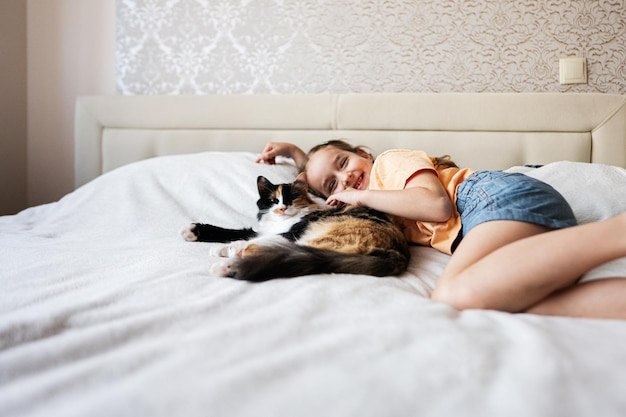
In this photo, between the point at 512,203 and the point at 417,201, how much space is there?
0.24 meters

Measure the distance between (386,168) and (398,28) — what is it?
109 centimetres

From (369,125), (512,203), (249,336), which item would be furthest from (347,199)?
(369,125)

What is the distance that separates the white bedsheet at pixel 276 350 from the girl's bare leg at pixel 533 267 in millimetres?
59

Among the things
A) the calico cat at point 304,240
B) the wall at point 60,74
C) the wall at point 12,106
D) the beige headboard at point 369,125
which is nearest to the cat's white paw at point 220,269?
the calico cat at point 304,240

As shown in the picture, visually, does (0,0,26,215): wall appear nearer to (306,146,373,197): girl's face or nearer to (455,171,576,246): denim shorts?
(306,146,373,197): girl's face

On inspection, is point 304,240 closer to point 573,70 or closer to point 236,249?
point 236,249

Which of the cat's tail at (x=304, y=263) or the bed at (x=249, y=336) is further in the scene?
the cat's tail at (x=304, y=263)

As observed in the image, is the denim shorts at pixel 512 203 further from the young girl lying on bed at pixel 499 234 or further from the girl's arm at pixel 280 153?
the girl's arm at pixel 280 153

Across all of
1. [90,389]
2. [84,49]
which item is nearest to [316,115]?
[84,49]

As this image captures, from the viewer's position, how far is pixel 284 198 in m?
1.51

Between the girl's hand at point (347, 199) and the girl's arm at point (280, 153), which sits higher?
the girl's arm at point (280, 153)

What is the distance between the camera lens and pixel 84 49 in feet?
8.53

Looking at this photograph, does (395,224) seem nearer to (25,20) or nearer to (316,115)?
(316,115)

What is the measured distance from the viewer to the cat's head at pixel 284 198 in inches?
59.6
